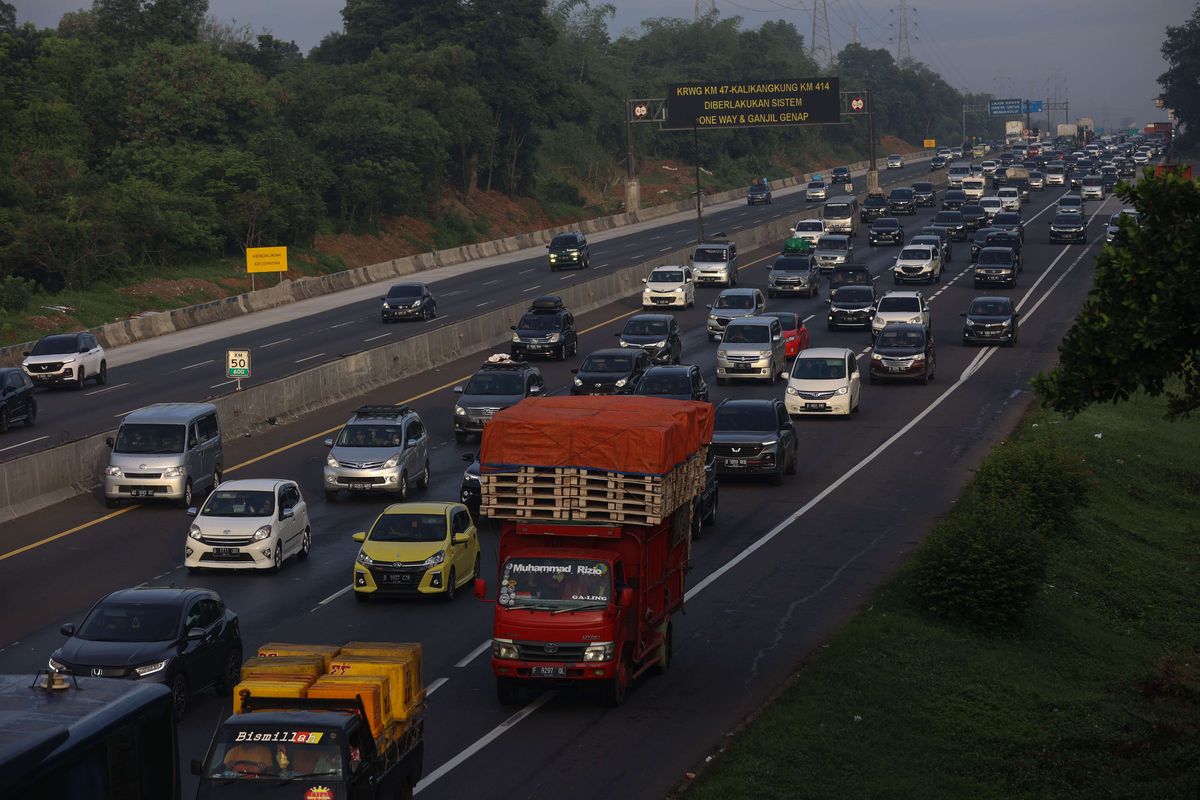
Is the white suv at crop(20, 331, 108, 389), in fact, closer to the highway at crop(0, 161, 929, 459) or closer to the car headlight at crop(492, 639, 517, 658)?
the highway at crop(0, 161, 929, 459)

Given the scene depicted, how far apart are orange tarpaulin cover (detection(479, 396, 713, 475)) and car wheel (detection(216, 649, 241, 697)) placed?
433 cm

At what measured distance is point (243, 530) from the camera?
27.3 m

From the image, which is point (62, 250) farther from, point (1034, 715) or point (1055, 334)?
point (1034, 715)

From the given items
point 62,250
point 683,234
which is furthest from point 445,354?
point 683,234

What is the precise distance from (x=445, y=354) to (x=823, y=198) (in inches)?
3034

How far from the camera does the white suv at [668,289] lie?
64000 millimetres

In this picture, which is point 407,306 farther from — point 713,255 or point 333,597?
point 333,597

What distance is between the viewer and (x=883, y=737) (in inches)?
715

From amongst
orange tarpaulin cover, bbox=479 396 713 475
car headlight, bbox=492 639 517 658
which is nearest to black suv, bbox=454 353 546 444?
orange tarpaulin cover, bbox=479 396 713 475

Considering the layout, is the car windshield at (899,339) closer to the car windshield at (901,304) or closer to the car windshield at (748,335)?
the car windshield at (748,335)

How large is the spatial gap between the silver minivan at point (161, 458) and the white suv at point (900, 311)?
26.7 metres

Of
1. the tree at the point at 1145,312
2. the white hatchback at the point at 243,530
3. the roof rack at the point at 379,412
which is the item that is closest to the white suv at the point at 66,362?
the roof rack at the point at 379,412

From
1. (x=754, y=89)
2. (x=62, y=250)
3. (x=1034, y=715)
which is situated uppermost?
(x=754, y=89)

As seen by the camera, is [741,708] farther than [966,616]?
No
